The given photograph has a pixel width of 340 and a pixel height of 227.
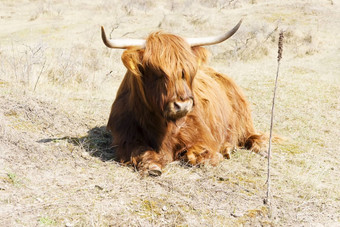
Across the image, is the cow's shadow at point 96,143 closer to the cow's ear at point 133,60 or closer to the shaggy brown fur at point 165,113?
the shaggy brown fur at point 165,113

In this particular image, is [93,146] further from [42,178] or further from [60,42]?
[60,42]

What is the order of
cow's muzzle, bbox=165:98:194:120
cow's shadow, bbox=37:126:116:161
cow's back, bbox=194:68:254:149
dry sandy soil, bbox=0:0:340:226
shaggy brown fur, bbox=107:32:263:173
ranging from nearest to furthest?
dry sandy soil, bbox=0:0:340:226 < cow's muzzle, bbox=165:98:194:120 < shaggy brown fur, bbox=107:32:263:173 < cow's shadow, bbox=37:126:116:161 < cow's back, bbox=194:68:254:149

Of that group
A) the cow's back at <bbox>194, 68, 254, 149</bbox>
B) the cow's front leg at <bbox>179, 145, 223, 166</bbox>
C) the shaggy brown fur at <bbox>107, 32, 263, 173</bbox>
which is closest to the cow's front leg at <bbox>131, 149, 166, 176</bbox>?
the shaggy brown fur at <bbox>107, 32, 263, 173</bbox>

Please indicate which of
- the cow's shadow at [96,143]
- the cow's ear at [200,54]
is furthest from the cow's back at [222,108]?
the cow's shadow at [96,143]

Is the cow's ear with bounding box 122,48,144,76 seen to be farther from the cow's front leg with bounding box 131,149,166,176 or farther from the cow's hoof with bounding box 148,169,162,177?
the cow's hoof with bounding box 148,169,162,177

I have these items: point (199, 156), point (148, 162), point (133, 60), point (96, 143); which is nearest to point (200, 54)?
point (133, 60)

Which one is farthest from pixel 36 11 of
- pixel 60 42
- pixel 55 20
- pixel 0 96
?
pixel 0 96

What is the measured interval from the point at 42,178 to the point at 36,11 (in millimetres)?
20003

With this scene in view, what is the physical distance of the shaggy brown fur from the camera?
3586 mm

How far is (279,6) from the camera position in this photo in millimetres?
22688

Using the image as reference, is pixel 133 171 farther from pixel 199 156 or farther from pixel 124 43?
pixel 124 43

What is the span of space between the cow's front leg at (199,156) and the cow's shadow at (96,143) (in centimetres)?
82

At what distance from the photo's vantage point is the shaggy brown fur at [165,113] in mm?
3586

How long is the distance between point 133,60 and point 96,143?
4.42ft
